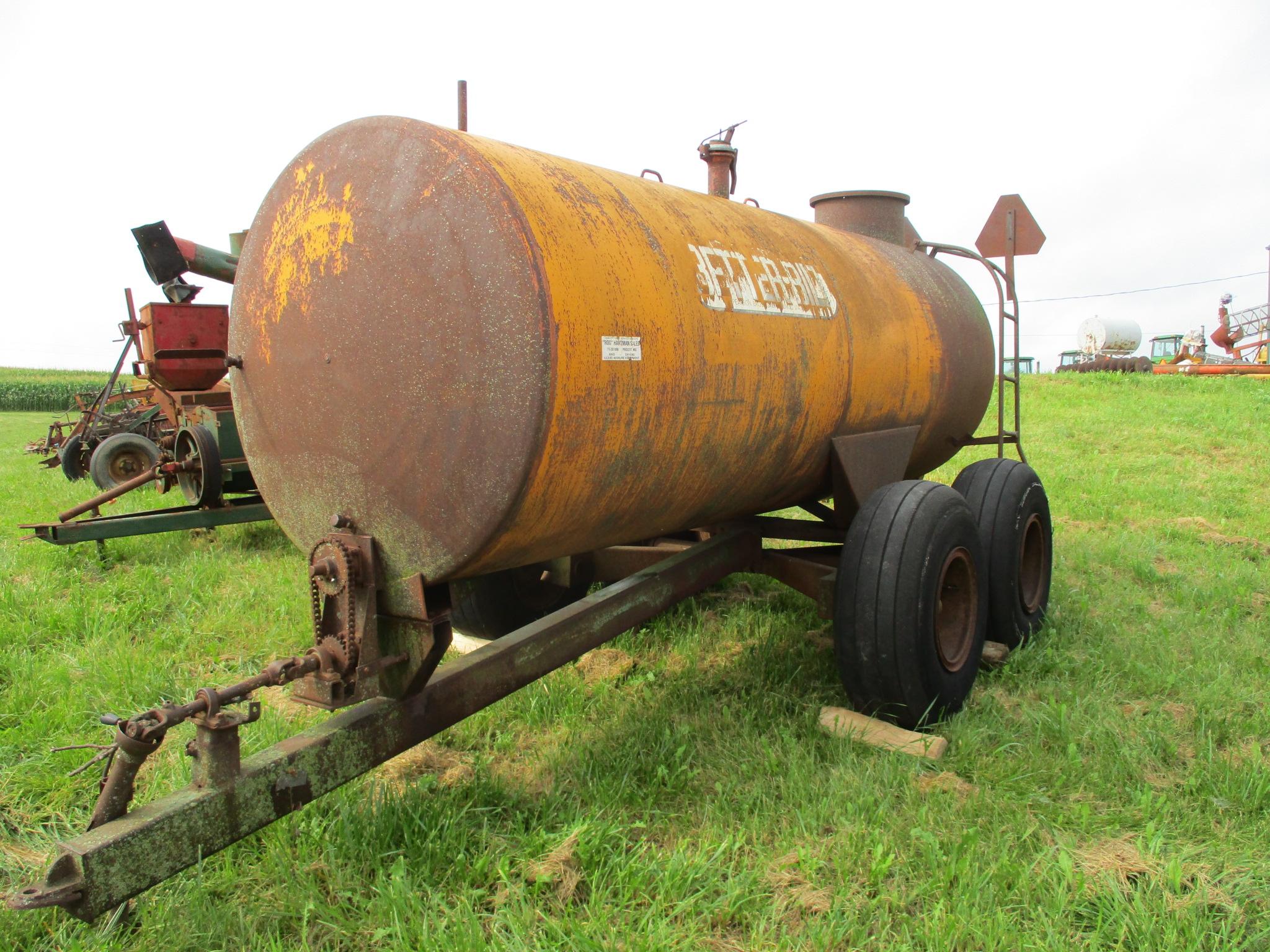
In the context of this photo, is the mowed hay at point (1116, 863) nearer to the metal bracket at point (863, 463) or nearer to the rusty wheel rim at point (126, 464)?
the metal bracket at point (863, 463)

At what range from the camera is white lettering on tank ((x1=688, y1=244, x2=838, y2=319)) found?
323 cm

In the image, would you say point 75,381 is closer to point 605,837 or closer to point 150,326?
point 150,326

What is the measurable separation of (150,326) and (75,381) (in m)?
33.2

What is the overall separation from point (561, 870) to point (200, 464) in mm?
5021

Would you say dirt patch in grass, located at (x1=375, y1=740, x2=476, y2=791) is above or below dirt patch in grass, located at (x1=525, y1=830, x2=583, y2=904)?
above

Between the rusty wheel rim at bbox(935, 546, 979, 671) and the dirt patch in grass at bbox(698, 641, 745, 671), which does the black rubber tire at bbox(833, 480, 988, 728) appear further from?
the dirt patch in grass at bbox(698, 641, 745, 671)

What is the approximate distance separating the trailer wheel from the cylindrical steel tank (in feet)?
12.4

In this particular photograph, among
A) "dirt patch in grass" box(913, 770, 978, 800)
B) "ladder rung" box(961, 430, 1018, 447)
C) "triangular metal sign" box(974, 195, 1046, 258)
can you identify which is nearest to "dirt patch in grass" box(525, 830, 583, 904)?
"dirt patch in grass" box(913, 770, 978, 800)

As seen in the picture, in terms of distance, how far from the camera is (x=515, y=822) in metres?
2.96

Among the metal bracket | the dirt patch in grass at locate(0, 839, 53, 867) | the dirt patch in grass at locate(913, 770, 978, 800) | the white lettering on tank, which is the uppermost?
the white lettering on tank

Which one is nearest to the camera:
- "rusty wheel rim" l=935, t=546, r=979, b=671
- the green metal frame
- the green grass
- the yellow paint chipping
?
the yellow paint chipping

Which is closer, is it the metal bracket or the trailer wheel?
the metal bracket

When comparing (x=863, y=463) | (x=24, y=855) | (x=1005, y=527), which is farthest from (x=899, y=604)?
(x=24, y=855)

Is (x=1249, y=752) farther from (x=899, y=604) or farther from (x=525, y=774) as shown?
(x=525, y=774)
